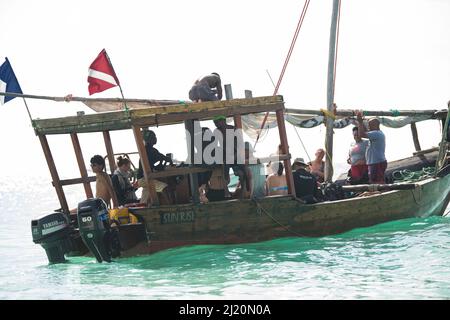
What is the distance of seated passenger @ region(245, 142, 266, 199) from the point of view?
41.1 feet

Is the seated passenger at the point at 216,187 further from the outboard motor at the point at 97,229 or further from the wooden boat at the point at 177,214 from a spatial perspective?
the outboard motor at the point at 97,229

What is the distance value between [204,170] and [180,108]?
1.06 metres

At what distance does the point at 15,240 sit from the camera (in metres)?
22.4

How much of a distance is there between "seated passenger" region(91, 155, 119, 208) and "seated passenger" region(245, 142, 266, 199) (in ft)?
7.12

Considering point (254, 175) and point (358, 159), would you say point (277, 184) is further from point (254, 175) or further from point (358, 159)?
point (358, 159)

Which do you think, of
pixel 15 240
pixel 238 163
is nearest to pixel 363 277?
pixel 238 163

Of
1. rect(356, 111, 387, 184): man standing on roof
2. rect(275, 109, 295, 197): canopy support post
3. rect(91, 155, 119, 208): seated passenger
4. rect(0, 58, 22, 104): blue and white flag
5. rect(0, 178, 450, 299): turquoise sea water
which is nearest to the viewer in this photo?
rect(0, 178, 450, 299): turquoise sea water

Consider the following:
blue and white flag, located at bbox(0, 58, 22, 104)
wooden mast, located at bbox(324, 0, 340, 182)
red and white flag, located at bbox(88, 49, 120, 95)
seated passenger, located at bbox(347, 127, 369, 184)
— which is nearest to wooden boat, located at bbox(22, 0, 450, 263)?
red and white flag, located at bbox(88, 49, 120, 95)

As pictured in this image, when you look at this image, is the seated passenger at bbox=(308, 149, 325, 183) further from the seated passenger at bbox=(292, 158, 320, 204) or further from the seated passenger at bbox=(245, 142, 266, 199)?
the seated passenger at bbox=(245, 142, 266, 199)

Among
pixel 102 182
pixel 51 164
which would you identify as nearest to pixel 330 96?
pixel 102 182

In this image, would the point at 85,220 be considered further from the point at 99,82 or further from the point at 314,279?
the point at 314,279

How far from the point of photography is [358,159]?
1529 centimetres

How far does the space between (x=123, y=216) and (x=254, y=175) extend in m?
2.17
